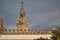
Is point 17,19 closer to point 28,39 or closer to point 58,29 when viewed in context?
point 28,39

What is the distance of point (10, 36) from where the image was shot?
6200 cm

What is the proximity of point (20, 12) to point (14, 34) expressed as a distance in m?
17.4

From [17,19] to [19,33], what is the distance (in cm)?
1616

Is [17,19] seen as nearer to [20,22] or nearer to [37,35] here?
[20,22]

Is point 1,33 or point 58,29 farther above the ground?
point 58,29

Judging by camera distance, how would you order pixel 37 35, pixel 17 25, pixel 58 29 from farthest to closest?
pixel 17 25
pixel 37 35
pixel 58 29

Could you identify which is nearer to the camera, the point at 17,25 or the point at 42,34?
the point at 42,34

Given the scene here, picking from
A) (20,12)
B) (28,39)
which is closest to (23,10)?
(20,12)

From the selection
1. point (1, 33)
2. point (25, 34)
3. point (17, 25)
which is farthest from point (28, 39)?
point (17, 25)

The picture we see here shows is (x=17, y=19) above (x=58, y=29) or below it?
below

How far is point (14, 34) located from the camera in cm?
6156

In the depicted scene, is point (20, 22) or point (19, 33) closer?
point (19, 33)

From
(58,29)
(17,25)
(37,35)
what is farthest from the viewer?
(17,25)

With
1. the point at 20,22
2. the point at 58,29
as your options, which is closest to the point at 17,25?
the point at 20,22
